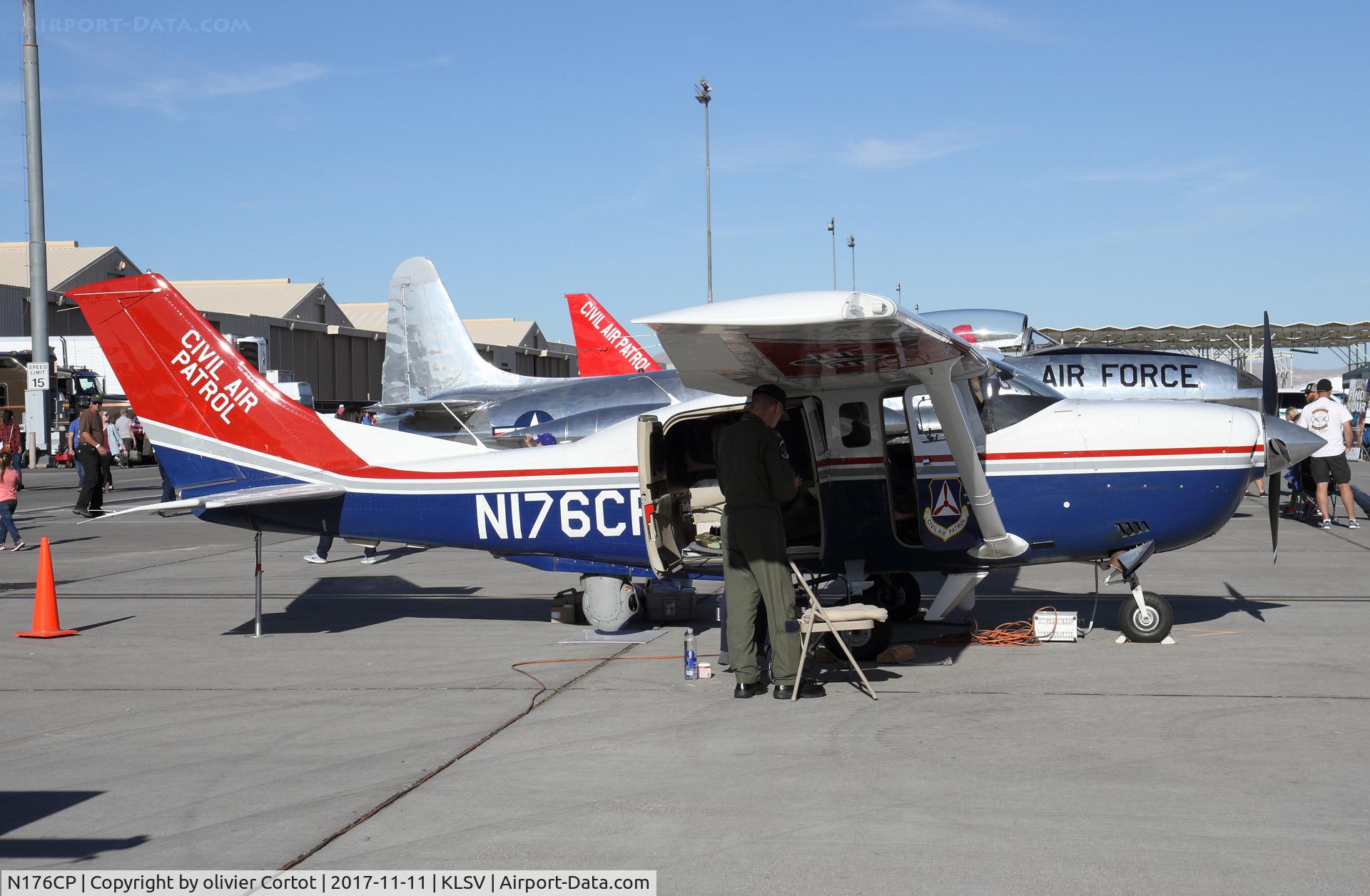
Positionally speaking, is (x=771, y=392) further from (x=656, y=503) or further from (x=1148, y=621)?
(x=1148, y=621)

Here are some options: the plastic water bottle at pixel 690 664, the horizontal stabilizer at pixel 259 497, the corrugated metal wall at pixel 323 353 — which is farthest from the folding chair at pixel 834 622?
the corrugated metal wall at pixel 323 353

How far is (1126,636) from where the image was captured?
859 cm

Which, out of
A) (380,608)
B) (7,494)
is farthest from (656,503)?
(7,494)

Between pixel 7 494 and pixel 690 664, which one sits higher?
pixel 7 494

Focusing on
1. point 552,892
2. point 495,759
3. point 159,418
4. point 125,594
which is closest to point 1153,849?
point 552,892

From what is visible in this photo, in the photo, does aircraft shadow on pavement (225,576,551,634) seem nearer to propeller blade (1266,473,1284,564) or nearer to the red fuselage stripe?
the red fuselage stripe

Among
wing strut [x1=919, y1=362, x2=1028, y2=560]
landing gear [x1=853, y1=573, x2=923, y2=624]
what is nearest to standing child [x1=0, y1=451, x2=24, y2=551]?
landing gear [x1=853, y1=573, x2=923, y2=624]

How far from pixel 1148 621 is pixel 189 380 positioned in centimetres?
751

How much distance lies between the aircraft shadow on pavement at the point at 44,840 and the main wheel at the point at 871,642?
4.80 m

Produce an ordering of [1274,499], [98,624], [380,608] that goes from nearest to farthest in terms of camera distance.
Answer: [1274,499] → [98,624] → [380,608]

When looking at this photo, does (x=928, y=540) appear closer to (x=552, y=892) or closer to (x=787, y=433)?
(x=787, y=433)

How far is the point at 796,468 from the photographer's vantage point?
29.6 feet

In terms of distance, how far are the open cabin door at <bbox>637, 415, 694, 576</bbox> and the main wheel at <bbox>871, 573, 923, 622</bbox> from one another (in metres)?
1.77

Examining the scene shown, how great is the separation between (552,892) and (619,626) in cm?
511
